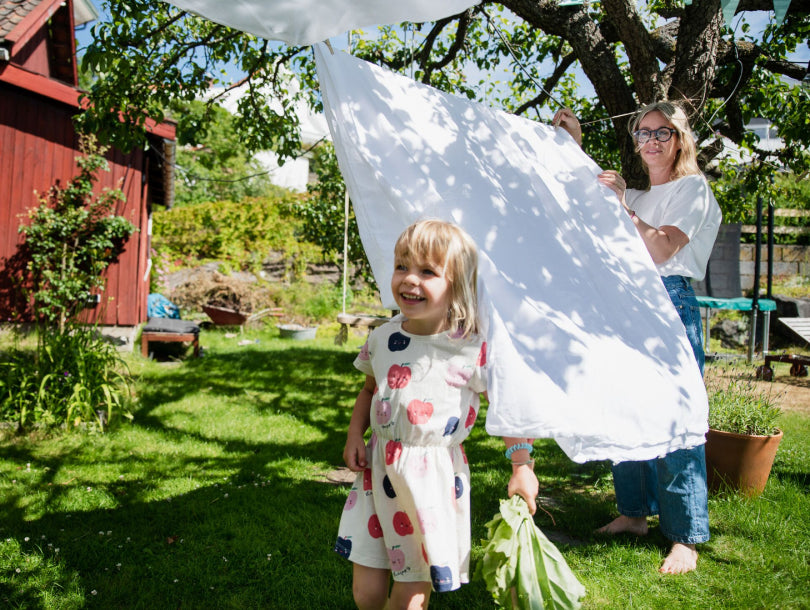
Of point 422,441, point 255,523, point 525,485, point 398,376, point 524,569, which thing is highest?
point 398,376

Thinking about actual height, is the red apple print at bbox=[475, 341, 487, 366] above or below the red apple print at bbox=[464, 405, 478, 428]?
above

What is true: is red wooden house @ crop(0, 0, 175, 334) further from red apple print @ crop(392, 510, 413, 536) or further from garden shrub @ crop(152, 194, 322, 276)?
red apple print @ crop(392, 510, 413, 536)

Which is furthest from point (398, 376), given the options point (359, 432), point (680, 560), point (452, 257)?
point (680, 560)

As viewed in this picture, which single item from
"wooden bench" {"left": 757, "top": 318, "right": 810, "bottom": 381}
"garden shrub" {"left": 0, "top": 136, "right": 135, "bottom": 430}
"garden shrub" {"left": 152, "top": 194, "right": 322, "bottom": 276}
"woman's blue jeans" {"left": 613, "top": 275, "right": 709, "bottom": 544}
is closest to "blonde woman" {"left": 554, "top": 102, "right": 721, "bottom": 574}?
"woman's blue jeans" {"left": 613, "top": 275, "right": 709, "bottom": 544}

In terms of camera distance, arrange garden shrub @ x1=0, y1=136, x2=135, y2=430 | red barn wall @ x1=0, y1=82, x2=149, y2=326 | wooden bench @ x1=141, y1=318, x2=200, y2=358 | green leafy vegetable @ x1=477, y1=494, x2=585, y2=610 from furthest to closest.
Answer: wooden bench @ x1=141, y1=318, x2=200, y2=358 < red barn wall @ x1=0, y1=82, x2=149, y2=326 < garden shrub @ x1=0, y1=136, x2=135, y2=430 < green leafy vegetable @ x1=477, y1=494, x2=585, y2=610

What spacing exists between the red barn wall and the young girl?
5.93 m

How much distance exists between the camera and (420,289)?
5.41 ft

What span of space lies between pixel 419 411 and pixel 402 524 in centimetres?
31

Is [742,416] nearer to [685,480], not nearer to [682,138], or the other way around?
[685,480]

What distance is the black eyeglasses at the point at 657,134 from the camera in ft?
7.86

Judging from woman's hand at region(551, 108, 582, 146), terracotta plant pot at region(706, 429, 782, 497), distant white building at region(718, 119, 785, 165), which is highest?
distant white building at region(718, 119, 785, 165)

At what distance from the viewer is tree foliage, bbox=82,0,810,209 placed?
324cm

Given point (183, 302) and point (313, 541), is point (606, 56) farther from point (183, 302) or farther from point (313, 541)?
point (183, 302)

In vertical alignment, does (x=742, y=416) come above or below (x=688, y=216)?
below
